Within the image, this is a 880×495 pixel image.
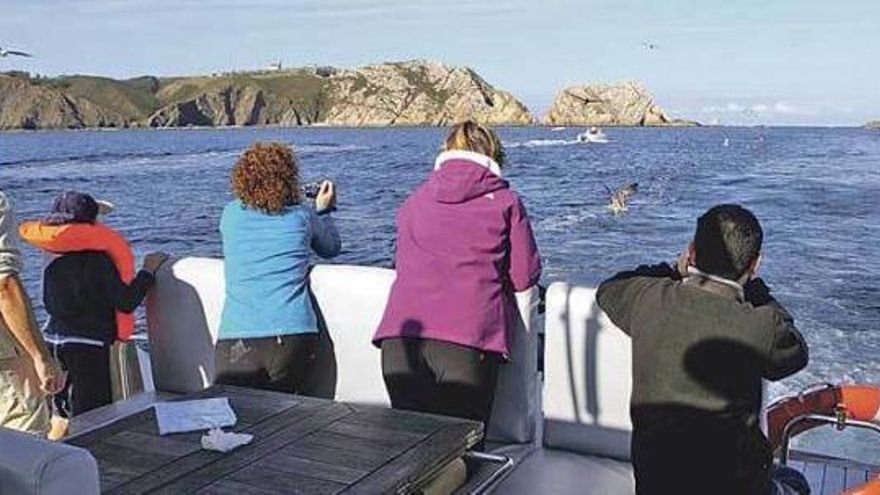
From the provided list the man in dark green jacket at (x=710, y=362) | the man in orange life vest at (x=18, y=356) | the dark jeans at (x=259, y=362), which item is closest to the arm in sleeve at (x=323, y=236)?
the dark jeans at (x=259, y=362)

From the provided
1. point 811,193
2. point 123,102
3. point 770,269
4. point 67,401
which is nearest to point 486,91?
point 123,102

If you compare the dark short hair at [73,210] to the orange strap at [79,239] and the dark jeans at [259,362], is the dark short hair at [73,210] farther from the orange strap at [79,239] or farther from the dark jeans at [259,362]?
the dark jeans at [259,362]

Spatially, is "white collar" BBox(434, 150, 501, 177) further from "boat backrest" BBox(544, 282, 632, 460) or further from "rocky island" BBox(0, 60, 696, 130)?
"rocky island" BBox(0, 60, 696, 130)

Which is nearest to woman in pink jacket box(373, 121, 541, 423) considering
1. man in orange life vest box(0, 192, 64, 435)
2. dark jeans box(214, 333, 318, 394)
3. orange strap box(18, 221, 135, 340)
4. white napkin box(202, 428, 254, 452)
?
dark jeans box(214, 333, 318, 394)

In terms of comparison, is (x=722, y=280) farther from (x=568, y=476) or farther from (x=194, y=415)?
(x=194, y=415)

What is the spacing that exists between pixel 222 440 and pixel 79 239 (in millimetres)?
1701

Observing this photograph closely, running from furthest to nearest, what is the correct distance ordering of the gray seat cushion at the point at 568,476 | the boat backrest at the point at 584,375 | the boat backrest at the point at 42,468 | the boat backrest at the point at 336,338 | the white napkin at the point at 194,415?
1. the boat backrest at the point at 336,338
2. the boat backrest at the point at 584,375
3. the gray seat cushion at the point at 568,476
4. the white napkin at the point at 194,415
5. the boat backrest at the point at 42,468

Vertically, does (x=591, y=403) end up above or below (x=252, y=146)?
below

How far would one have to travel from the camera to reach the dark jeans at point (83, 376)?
4031 mm

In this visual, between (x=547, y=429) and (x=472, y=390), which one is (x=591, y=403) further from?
(x=472, y=390)

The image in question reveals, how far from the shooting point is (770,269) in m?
13.4

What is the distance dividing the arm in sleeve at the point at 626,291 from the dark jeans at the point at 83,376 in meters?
2.36

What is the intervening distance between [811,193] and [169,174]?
77.4ft

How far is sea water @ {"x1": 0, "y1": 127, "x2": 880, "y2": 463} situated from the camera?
10.5m
